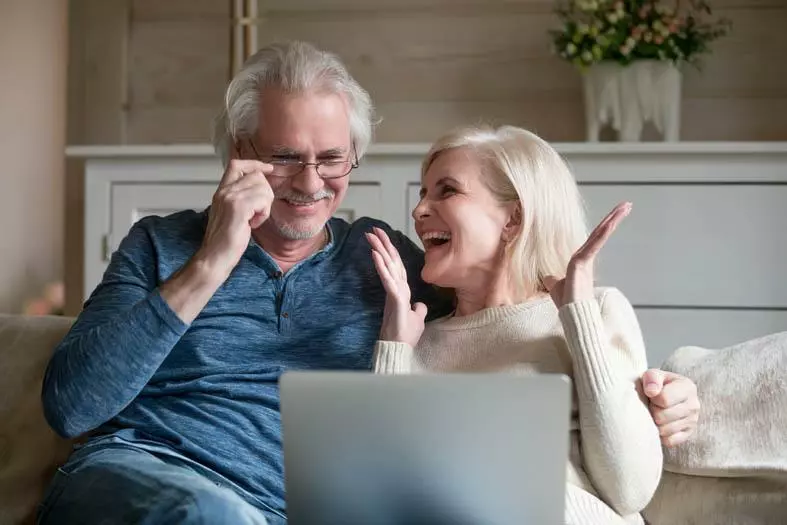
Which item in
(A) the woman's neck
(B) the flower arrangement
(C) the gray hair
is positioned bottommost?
(A) the woman's neck

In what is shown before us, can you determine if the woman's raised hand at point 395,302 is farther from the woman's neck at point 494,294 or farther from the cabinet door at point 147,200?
the cabinet door at point 147,200

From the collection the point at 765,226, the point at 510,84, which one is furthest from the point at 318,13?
the point at 765,226

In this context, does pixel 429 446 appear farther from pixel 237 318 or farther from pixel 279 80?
pixel 279 80

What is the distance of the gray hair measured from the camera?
1.85 metres

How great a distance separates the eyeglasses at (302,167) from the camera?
183cm

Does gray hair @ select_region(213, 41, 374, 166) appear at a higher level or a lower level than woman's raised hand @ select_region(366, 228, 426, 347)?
higher

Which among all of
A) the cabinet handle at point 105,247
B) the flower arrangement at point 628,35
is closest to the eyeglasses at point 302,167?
the cabinet handle at point 105,247

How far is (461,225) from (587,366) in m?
0.34

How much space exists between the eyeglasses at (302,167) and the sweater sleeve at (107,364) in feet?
1.07

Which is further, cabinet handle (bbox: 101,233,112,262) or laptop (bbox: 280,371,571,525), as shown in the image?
cabinet handle (bbox: 101,233,112,262)

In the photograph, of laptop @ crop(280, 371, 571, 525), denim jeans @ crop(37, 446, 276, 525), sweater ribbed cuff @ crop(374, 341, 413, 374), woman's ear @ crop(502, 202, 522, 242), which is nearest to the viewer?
laptop @ crop(280, 371, 571, 525)

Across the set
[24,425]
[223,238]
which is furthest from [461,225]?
[24,425]

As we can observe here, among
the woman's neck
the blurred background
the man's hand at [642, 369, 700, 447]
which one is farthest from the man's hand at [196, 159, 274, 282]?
the blurred background

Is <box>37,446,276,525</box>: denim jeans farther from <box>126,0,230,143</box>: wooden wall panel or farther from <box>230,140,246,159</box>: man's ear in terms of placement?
<box>126,0,230,143</box>: wooden wall panel
